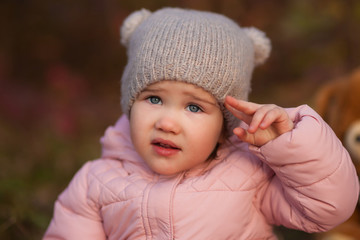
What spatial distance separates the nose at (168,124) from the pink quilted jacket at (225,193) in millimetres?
204

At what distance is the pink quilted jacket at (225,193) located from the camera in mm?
1264

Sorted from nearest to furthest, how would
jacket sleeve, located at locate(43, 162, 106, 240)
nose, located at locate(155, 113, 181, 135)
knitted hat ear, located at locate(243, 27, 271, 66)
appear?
nose, located at locate(155, 113, 181, 135), jacket sleeve, located at locate(43, 162, 106, 240), knitted hat ear, located at locate(243, 27, 271, 66)

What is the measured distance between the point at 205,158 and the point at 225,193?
140mm

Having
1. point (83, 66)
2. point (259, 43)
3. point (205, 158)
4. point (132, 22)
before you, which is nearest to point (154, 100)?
point (205, 158)

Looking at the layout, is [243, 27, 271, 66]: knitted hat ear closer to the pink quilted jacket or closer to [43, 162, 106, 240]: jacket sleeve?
the pink quilted jacket

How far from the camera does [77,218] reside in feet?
5.08

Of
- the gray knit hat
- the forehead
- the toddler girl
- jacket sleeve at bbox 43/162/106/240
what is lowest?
jacket sleeve at bbox 43/162/106/240

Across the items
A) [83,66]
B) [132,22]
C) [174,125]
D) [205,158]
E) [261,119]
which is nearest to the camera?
[261,119]

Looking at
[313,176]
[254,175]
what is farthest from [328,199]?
[254,175]

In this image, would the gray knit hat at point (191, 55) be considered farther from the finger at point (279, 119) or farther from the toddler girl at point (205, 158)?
the finger at point (279, 119)

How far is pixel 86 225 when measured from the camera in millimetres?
1532

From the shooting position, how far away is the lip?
4.44 ft

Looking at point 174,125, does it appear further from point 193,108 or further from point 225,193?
point 225,193

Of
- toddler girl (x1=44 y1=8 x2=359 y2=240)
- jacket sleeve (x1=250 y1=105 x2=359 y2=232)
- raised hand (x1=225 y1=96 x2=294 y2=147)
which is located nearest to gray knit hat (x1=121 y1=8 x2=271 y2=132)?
toddler girl (x1=44 y1=8 x2=359 y2=240)
